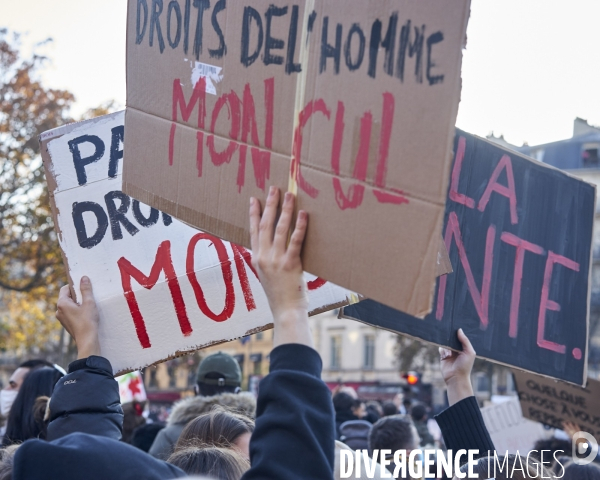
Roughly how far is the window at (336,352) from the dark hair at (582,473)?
49.6m

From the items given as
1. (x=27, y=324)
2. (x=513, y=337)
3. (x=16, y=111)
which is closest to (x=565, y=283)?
(x=513, y=337)

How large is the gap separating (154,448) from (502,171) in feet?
9.30

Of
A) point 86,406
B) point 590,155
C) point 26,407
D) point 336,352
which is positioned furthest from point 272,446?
point 336,352

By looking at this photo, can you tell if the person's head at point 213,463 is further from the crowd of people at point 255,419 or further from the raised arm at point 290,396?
the raised arm at point 290,396

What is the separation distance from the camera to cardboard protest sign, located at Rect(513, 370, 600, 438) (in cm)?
546

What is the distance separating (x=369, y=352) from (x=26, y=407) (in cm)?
4814

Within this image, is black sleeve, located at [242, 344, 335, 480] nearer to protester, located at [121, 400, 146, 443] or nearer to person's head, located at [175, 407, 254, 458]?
person's head, located at [175, 407, 254, 458]

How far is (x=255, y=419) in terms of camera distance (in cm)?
171

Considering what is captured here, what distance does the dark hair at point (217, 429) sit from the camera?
A: 3.08m

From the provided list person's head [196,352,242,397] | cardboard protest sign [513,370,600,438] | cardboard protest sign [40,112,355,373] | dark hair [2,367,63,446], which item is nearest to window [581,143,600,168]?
cardboard protest sign [513,370,600,438]

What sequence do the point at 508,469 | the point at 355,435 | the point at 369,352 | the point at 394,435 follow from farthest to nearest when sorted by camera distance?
1. the point at 369,352
2. the point at 355,435
3. the point at 394,435
4. the point at 508,469

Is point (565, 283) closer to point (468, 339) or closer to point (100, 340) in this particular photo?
point (468, 339)

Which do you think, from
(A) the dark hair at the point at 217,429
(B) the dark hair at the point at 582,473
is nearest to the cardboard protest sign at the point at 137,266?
(A) the dark hair at the point at 217,429

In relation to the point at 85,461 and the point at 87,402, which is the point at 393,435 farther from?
the point at 85,461
